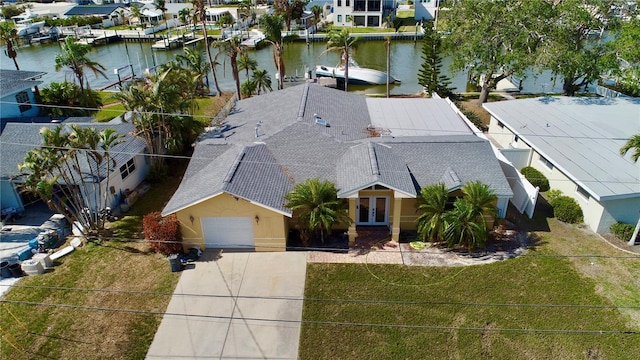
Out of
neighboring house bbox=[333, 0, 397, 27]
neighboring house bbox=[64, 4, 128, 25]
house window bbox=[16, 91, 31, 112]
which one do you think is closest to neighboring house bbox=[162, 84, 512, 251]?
house window bbox=[16, 91, 31, 112]

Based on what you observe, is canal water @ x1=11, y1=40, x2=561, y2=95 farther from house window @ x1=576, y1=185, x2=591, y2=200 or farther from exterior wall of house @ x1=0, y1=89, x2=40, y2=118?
house window @ x1=576, y1=185, x2=591, y2=200

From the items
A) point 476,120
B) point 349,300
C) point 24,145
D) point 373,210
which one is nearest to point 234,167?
point 373,210

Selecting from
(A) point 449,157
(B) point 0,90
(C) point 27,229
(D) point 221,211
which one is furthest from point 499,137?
(B) point 0,90

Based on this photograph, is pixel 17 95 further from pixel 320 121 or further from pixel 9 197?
pixel 320 121

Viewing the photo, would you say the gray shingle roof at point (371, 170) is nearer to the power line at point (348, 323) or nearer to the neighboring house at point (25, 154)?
the power line at point (348, 323)

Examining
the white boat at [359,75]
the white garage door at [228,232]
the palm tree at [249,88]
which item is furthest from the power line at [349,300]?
the white boat at [359,75]

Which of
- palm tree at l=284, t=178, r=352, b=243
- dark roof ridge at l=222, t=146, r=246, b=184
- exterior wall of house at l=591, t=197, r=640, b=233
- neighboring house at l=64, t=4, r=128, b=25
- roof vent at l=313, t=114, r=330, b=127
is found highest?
neighboring house at l=64, t=4, r=128, b=25
